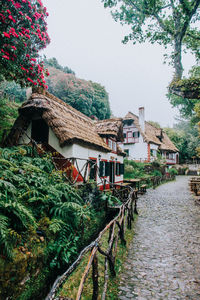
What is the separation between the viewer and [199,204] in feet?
31.4

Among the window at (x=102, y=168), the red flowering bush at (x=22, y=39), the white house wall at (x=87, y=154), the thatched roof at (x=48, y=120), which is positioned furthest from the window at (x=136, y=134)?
the red flowering bush at (x=22, y=39)

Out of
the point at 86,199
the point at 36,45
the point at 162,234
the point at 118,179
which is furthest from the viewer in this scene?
the point at 118,179

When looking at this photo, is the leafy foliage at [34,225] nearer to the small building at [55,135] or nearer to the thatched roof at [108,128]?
the small building at [55,135]

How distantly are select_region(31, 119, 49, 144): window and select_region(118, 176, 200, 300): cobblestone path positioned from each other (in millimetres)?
6138

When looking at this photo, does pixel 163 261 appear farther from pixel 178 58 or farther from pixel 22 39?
pixel 178 58

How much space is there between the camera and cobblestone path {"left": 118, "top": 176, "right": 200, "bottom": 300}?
3086 mm

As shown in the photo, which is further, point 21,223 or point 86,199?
point 86,199

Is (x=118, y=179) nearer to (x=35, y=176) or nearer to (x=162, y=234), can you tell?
(x=162, y=234)

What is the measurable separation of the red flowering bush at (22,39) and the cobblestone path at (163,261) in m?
7.33

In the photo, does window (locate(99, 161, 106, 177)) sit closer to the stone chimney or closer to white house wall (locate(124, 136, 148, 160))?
white house wall (locate(124, 136, 148, 160))

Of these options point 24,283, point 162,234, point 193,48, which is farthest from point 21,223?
point 193,48

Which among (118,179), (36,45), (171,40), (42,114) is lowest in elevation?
(118,179)

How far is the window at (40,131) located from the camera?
9119 mm

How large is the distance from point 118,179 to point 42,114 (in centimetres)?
932
